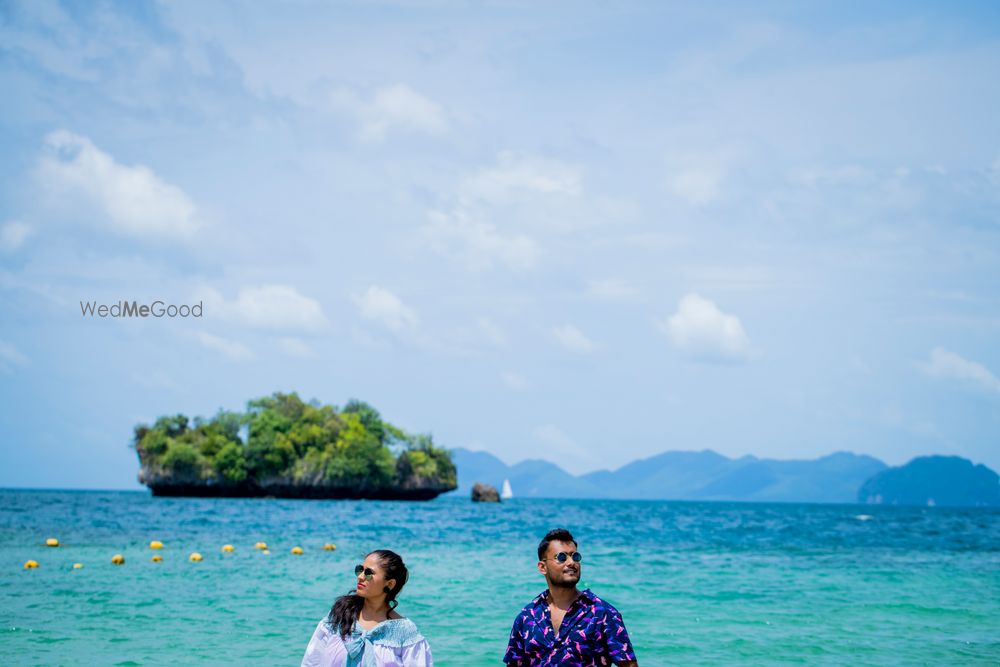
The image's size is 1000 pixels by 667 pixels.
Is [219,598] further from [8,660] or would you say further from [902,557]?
[902,557]

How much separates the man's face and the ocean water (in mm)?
8861

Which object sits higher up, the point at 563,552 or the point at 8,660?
the point at 563,552

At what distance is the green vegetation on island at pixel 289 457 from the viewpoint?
10725 cm

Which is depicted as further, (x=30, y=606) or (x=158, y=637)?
(x=30, y=606)

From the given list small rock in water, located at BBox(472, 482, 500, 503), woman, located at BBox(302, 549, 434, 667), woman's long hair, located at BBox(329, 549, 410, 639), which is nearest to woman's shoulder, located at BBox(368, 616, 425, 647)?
woman, located at BBox(302, 549, 434, 667)

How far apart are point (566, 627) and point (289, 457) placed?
109 m

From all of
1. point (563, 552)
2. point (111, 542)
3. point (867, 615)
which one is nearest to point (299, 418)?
point (111, 542)

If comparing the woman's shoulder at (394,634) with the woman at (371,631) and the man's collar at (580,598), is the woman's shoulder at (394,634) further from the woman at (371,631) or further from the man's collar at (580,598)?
the man's collar at (580,598)

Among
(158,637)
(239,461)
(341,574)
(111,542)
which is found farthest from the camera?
(239,461)

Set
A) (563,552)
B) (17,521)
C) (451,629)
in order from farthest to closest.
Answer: (17,521)
(451,629)
(563,552)

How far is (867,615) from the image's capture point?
63.5 ft

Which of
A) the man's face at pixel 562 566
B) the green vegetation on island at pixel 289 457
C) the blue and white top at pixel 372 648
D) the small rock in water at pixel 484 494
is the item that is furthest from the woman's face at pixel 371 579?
the small rock in water at pixel 484 494

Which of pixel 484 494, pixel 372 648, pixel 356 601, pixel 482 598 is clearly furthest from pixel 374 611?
pixel 484 494

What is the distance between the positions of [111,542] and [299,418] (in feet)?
280
